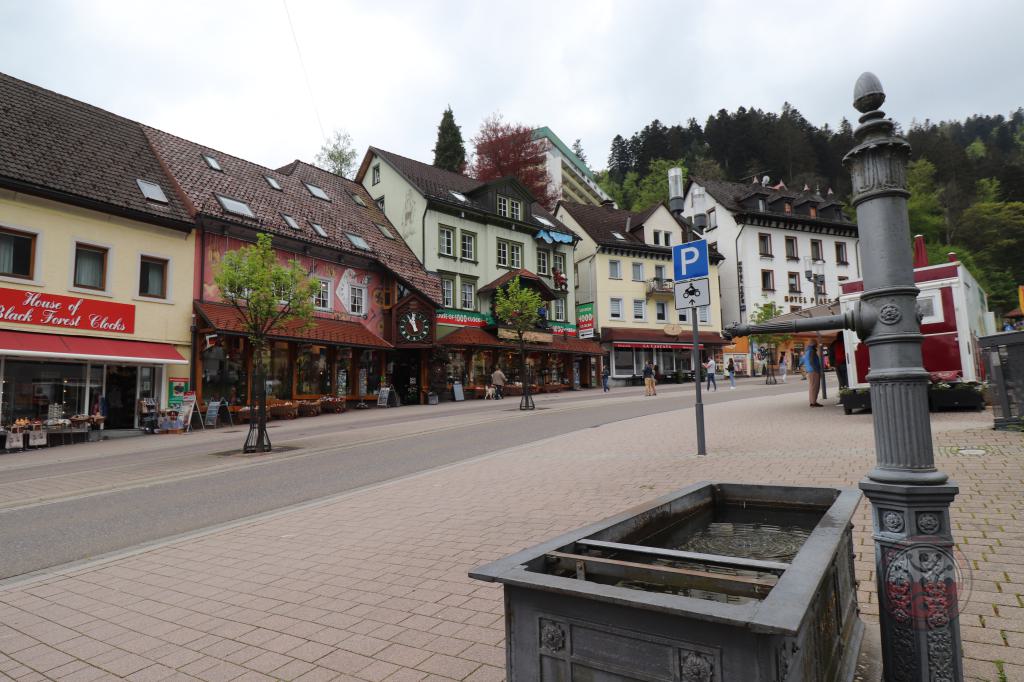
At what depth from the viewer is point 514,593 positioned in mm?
1784

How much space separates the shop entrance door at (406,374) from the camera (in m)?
28.9

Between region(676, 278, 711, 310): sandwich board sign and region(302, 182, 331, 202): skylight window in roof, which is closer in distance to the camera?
region(676, 278, 711, 310): sandwich board sign

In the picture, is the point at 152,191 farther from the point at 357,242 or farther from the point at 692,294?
the point at 692,294

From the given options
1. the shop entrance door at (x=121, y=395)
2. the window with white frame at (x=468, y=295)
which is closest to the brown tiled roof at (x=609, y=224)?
the window with white frame at (x=468, y=295)

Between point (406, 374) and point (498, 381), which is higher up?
point (406, 374)

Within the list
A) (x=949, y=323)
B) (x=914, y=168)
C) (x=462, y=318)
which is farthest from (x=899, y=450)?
(x=914, y=168)

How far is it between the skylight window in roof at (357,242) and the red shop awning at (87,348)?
1011 cm

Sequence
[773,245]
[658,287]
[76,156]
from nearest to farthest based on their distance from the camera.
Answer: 1. [76,156]
2. [658,287]
3. [773,245]

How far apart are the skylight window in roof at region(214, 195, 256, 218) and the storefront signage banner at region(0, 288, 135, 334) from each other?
17.7 feet

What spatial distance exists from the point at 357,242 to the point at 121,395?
12372mm

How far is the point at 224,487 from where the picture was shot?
343 inches

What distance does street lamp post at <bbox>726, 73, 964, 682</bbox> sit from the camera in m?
2.04

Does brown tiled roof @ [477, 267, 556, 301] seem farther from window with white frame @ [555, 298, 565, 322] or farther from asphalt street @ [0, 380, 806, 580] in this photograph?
asphalt street @ [0, 380, 806, 580]

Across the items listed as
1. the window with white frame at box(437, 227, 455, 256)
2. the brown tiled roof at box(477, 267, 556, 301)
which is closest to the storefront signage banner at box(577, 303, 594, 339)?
the brown tiled roof at box(477, 267, 556, 301)
